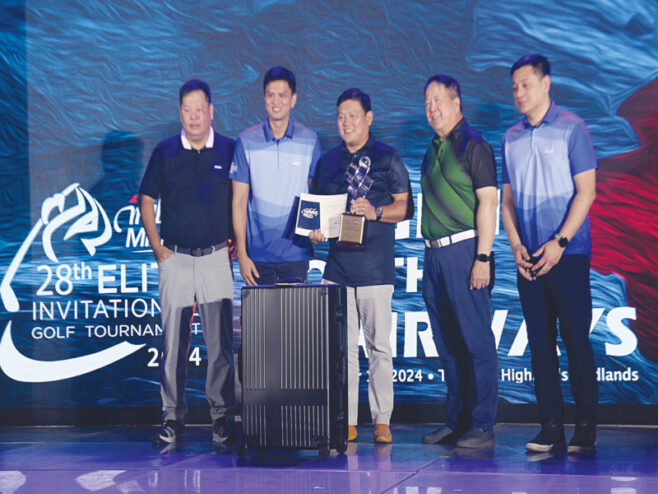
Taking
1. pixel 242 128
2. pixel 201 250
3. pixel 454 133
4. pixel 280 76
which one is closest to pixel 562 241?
pixel 454 133

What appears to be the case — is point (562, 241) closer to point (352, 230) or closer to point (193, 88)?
point (352, 230)

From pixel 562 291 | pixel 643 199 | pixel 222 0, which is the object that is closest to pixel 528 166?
pixel 562 291

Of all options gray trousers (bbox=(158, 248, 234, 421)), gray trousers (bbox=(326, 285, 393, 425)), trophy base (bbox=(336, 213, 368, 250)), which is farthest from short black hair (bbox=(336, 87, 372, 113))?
gray trousers (bbox=(158, 248, 234, 421))

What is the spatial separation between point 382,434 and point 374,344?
0.44 meters

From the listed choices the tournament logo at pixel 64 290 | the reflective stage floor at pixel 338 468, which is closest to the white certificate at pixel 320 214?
the reflective stage floor at pixel 338 468

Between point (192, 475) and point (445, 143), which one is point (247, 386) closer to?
point (192, 475)

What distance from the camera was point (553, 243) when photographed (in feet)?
12.1

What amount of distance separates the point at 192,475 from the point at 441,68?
9.30 ft

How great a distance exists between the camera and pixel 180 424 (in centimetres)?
432

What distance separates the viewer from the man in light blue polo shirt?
414 centimetres

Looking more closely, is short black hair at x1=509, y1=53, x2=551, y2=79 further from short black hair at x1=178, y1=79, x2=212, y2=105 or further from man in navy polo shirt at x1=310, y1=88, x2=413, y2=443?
short black hair at x1=178, y1=79, x2=212, y2=105

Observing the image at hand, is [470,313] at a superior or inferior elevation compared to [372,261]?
inferior

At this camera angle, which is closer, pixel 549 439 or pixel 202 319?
pixel 549 439

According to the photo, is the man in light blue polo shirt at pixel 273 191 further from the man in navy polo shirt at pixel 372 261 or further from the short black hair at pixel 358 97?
the short black hair at pixel 358 97
